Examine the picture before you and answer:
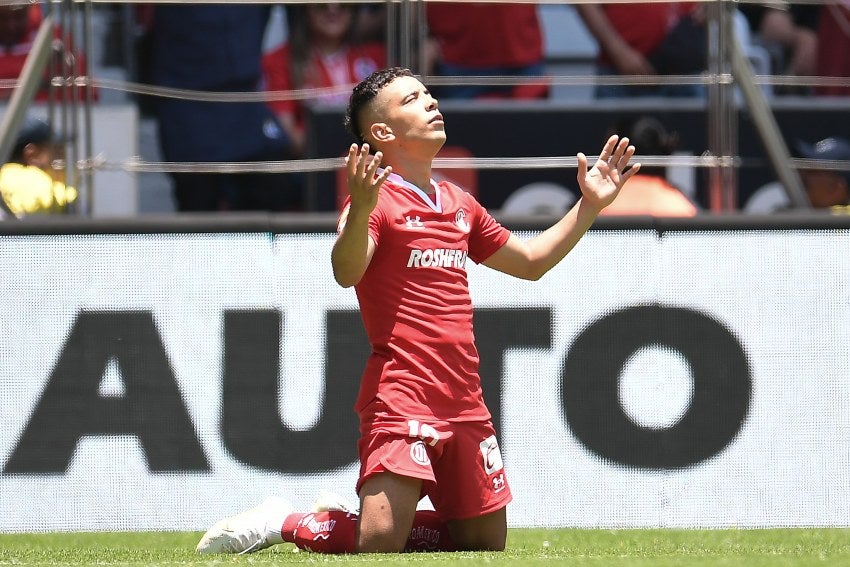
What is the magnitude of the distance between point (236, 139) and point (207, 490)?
7.82 feet

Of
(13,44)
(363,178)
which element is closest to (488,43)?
(13,44)

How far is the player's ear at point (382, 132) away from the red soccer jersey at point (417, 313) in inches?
4.7

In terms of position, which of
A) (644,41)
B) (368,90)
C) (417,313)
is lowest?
(417,313)

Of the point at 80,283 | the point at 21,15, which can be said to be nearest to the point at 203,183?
the point at 21,15

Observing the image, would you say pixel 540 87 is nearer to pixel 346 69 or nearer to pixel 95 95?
pixel 346 69

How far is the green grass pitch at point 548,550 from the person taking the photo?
371cm

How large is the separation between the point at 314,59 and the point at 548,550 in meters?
3.92

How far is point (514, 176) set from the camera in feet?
22.3

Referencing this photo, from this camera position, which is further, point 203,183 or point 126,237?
point 203,183

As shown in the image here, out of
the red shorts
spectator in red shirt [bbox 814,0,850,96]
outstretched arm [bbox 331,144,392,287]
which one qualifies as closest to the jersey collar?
outstretched arm [bbox 331,144,392,287]

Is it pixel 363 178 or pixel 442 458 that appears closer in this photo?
pixel 363 178

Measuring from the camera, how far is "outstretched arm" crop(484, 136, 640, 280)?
4.24 meters

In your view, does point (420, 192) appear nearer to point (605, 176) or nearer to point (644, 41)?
point (605, 176)

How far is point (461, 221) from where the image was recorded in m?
4.26
